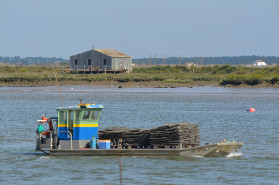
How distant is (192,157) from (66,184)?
20.4 ft

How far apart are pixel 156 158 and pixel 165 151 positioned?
0.61 meters

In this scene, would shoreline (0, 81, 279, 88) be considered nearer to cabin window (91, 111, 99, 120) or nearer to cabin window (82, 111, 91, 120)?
cabin window (91, 111, 99, 120)

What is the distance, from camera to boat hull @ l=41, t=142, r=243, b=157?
88.1 feet

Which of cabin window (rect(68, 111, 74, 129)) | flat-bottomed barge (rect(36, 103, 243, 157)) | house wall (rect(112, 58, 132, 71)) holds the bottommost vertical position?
flat-bottomed barge (rect(36, 103, 243, 157))

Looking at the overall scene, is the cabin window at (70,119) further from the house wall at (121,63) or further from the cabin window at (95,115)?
the house wall at (121,63)

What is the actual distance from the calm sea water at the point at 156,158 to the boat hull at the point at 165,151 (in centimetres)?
25

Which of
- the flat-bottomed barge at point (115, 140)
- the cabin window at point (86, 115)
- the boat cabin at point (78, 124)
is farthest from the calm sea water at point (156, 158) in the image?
the cabin window at point (86, 115)

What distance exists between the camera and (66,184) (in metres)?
23.6

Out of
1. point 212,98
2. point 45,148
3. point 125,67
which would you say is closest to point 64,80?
point 125,67

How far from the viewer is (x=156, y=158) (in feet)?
89.1

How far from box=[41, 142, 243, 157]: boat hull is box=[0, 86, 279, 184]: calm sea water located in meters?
0.25

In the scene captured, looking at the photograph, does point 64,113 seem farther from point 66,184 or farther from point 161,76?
point 161,76

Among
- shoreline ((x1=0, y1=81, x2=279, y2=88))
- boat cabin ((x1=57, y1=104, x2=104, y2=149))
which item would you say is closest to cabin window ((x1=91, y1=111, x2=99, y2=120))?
boat cabin ((x1=57, y1=104, x2=104, y2=149))

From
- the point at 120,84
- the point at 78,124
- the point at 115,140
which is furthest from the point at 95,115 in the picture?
the point at 120,84
